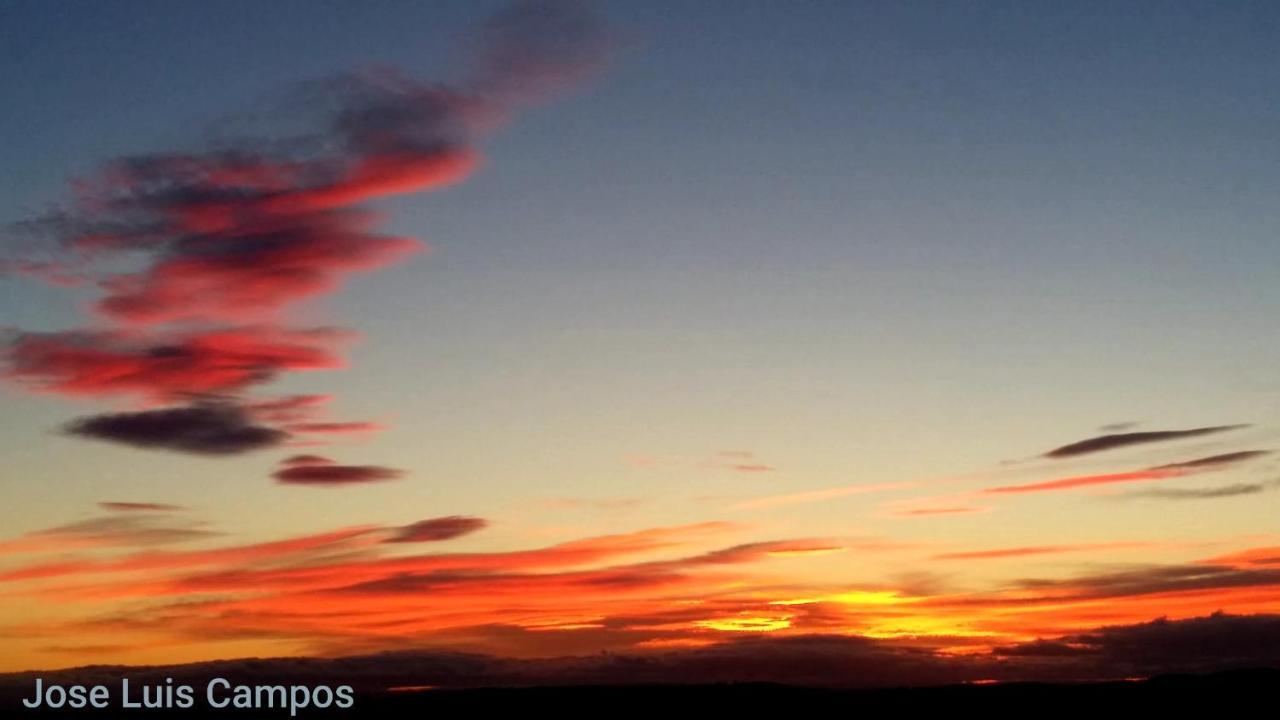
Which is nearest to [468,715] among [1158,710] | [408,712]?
[408,712]

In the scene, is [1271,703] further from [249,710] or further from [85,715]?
[85,715]

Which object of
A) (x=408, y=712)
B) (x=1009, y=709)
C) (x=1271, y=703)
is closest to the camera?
(x=1271, y=703)

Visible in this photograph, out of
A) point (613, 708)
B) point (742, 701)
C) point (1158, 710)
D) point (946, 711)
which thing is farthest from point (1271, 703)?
point (613, 708)

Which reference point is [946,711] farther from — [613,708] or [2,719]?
[2,719]

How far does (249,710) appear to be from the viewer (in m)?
171

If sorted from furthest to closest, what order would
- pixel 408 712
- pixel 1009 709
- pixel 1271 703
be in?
1. pixel 408 712
2. pixel 1009 709
3. pixel 1271 703

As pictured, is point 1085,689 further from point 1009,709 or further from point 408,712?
point 408,712

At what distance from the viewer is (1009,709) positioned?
166 meters

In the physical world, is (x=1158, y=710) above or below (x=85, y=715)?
below

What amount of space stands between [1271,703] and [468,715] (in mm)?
96082

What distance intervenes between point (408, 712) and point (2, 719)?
47.9 metres

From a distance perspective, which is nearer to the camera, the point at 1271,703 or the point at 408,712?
the point at 1271,703

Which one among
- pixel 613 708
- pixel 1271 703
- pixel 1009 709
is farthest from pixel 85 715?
pixel 1271 703

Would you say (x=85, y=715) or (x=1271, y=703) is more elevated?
(x=85, y=715)
